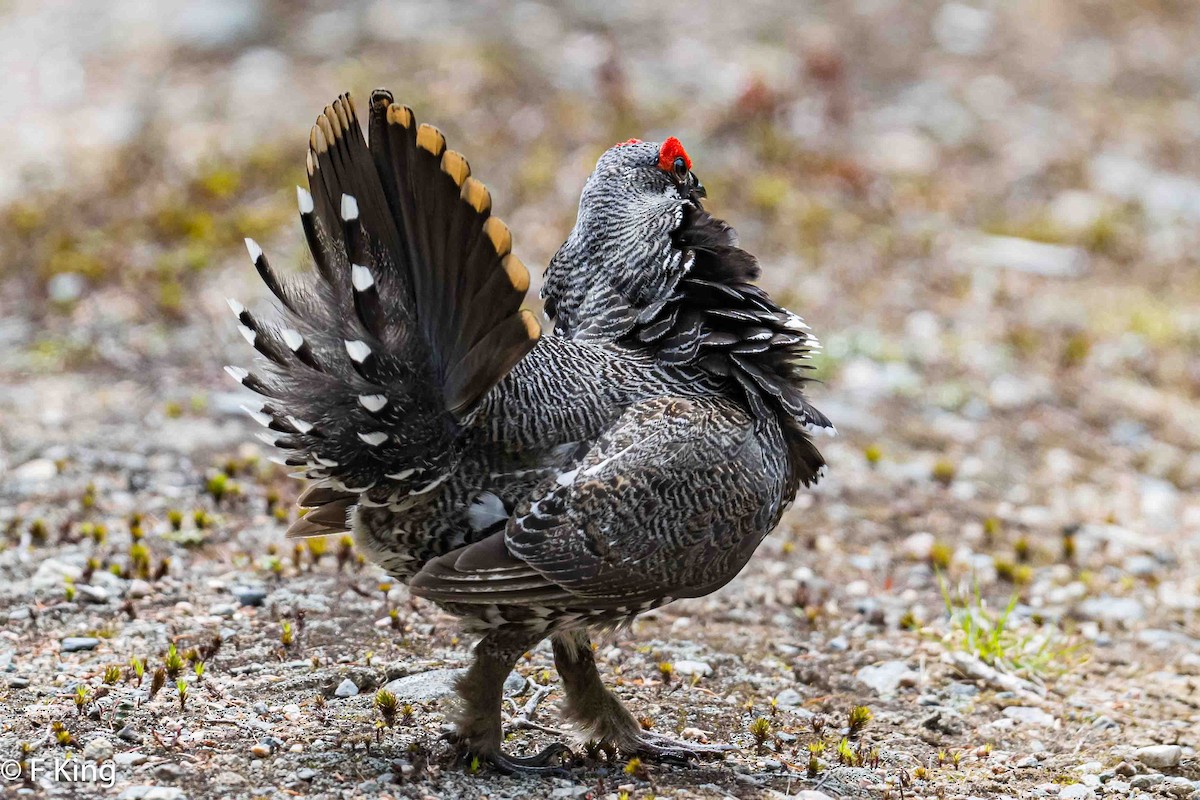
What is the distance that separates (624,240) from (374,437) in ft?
5.47

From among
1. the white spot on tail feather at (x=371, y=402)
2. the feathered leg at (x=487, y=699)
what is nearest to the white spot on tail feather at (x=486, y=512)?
the feathered leg at (x=487, y=699)

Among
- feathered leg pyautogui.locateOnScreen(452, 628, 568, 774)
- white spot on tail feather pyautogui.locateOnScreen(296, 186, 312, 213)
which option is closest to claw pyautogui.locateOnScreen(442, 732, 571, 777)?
feathered leg pyautogui.locateOnScreen(452, 628, 568, 774)

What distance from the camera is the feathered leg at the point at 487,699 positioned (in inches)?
191

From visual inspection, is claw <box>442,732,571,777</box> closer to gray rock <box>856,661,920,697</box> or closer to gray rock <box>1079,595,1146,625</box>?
gray rock <box>856,661,920,697</box>

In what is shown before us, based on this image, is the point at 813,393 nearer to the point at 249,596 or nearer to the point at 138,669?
the point at 249,596

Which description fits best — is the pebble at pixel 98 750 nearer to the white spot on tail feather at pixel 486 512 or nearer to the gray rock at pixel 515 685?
the white spot on tail feather at pixel 486 512

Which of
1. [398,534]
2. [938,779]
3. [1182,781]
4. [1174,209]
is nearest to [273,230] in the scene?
[398,534]

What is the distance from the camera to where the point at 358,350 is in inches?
178

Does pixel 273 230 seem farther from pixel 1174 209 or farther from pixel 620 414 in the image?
pixel 1174 209

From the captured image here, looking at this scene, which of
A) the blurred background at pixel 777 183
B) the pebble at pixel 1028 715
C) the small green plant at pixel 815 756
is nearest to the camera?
the small green plant at pixel 815 756

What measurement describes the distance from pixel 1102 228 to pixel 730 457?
8813 mm

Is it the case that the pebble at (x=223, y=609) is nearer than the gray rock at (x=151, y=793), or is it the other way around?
the gray rock at (x=151, y=793)

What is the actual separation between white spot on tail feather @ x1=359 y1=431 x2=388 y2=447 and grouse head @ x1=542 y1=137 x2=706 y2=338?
137cm

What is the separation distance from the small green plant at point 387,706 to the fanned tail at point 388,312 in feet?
3.04
